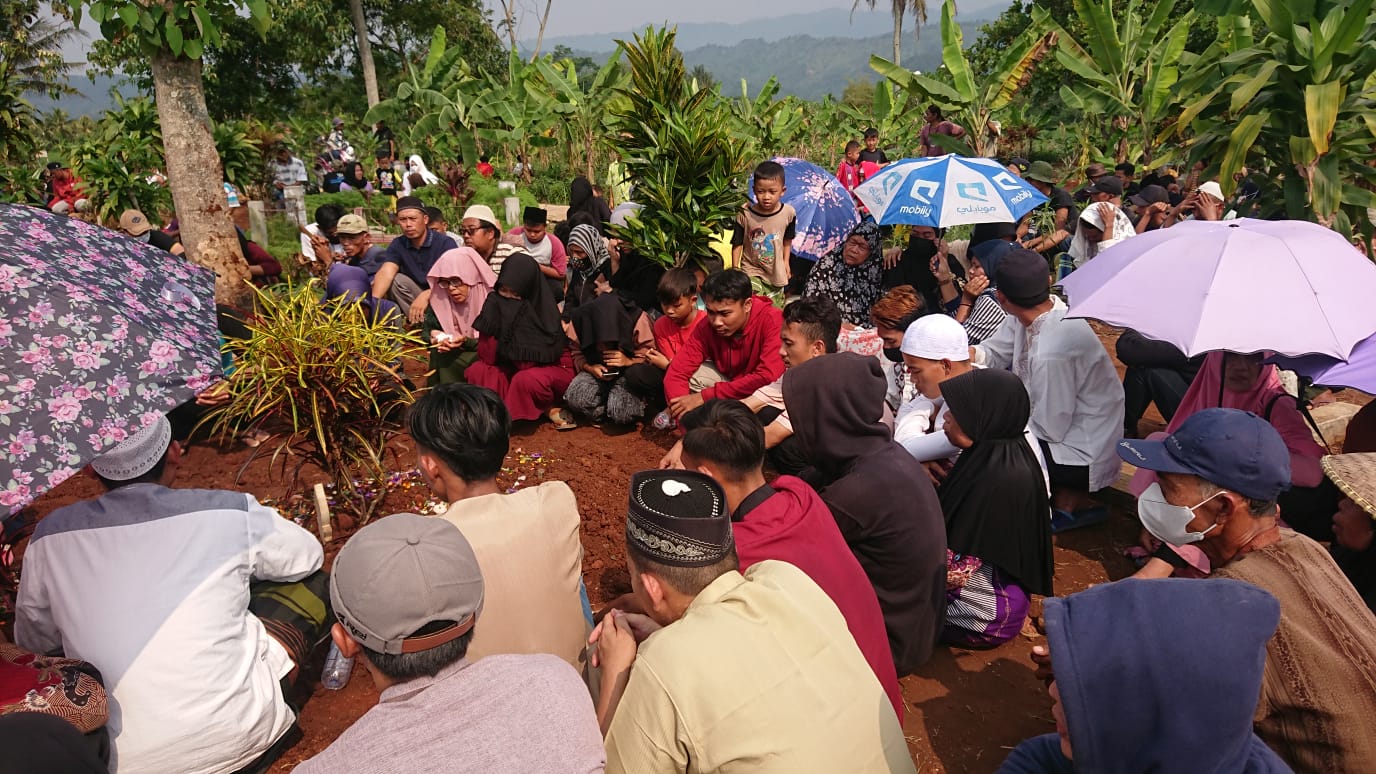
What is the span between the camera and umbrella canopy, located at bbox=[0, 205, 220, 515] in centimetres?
203

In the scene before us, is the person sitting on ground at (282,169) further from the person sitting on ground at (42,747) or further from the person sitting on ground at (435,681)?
the person sitting on ground at (435,681)

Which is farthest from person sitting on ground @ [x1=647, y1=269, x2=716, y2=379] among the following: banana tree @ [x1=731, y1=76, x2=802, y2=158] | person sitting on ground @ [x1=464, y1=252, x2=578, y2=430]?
banana tree @ [x1=731, y1=76, x2=802, y2=158]

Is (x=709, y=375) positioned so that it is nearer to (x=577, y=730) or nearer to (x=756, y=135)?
(x=577, y=730)

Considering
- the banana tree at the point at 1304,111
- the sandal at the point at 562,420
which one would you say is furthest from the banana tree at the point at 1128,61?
the sandal at the point at 562,420

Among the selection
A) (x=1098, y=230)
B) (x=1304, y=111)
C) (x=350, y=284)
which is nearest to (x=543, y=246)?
(x=350, y=284)

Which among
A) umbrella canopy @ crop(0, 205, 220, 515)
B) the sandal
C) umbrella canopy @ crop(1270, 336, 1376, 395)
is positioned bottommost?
the sandal

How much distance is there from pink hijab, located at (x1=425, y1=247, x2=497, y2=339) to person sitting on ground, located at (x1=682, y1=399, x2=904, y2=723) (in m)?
3.70

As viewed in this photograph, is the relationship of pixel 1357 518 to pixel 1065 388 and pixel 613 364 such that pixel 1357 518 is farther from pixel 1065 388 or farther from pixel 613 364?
pixel 613 364

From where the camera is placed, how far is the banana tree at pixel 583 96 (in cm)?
1455

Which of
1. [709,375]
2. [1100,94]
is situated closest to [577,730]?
[709,375]

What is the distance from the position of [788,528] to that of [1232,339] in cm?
199

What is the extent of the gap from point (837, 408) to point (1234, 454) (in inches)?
50.9

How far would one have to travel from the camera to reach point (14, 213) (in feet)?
8.59

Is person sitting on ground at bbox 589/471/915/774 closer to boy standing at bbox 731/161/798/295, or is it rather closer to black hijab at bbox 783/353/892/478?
black hijab at bbox 783/353/892/478
